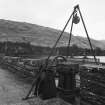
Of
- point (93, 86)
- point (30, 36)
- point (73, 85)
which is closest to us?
point (93, 86)

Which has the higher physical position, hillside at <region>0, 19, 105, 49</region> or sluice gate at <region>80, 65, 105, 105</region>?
hillside at <region>0, 19, 105, 49</region>

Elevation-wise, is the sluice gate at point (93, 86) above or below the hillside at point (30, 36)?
below

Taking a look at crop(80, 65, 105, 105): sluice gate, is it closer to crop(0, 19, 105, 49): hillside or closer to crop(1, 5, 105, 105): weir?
crop(1, 5, 105, 105): weir

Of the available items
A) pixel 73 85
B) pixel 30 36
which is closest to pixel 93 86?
pixel 73 85

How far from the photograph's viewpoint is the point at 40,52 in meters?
46.6

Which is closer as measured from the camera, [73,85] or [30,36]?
[73,85]

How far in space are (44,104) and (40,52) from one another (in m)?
41.3

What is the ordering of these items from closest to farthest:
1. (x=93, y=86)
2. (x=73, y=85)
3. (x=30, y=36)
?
(x=93, y=86) < (x=73, y=85) < (x=30, y=36)

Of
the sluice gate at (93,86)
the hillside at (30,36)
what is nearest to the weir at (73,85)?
the sluice gate at (93,86)

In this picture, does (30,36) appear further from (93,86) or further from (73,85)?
(93,86)

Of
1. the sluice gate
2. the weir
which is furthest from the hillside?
the sluice gate

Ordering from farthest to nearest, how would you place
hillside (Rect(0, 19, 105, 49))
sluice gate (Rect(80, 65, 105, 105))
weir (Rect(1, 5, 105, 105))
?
1. hillside (Rect(0, 19, 105, 49))
2. weir (Rect(1, 5, 105, 105))
3. sluice gate (Rect(80, 65, 105, 105))

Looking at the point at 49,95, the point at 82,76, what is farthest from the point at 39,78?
the point at 82,76

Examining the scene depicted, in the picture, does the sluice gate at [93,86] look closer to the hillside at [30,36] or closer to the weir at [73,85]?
the weir at [73,85]
